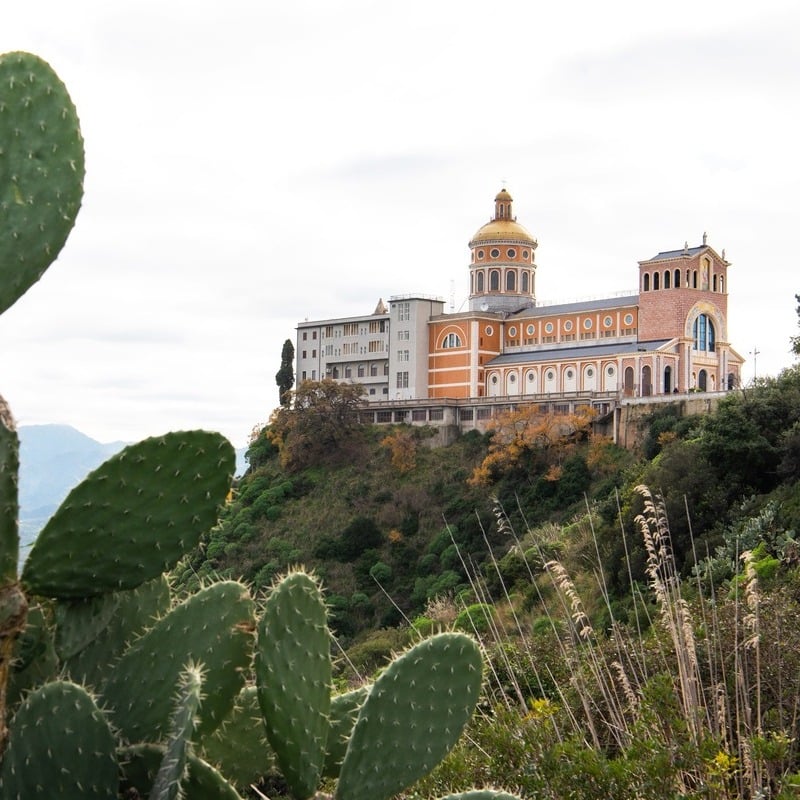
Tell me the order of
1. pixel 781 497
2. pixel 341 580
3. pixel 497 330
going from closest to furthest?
1. pixel 781 497
2. pixel 341 580
3. pixel 497 330

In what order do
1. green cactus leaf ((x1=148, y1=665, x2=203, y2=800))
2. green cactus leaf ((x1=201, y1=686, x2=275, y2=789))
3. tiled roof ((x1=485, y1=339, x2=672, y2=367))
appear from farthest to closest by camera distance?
tiled roof ((x1=485, y1=339, x2=672, y2=367))
green cactus leaf ((x1=201, y1=686, x2=275, y2=789))
green cactus leaf ((x1=148, y1=665, x2=203, y2=800))

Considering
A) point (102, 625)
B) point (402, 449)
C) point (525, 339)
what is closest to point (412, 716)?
point (102, 625)

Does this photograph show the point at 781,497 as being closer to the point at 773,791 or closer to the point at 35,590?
the point at 773,791

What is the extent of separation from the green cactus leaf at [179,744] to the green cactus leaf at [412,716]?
2.53 feet

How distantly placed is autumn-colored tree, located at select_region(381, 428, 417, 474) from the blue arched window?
12.3 metres

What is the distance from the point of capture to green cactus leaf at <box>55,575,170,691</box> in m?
2.88

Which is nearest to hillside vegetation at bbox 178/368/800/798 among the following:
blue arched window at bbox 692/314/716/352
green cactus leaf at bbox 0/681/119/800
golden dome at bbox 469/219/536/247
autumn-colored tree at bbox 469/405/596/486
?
autumn-colored tree at bbox 469/405/596/486

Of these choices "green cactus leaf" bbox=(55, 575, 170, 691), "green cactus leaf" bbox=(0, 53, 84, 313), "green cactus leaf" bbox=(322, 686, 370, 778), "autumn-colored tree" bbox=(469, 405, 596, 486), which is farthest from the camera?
"autumn-colored tree" bbox=(469, 405, 596, 486)

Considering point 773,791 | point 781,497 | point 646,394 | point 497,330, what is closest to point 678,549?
point 781,497

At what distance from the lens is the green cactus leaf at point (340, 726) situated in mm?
3412

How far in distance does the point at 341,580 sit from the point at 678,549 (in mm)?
18207

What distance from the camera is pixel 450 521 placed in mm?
40281

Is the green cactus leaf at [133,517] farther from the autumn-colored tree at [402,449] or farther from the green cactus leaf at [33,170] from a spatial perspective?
the autumn-colored tree at [402,449]

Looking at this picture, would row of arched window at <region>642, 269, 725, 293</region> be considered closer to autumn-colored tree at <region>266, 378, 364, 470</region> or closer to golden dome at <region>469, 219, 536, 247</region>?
golden dome at <region>469, 219, 536, 247</region>
